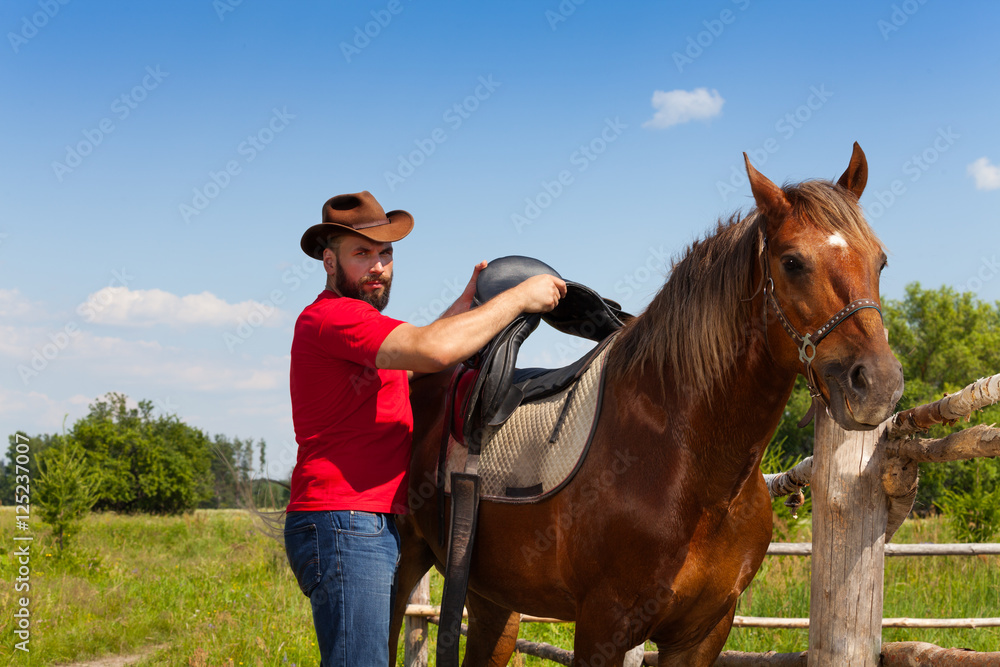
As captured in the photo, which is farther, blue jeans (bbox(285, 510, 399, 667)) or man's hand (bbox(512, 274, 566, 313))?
man's hand (bbox(512, 274, 566, 313))

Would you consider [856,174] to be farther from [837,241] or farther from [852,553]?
[852,553]

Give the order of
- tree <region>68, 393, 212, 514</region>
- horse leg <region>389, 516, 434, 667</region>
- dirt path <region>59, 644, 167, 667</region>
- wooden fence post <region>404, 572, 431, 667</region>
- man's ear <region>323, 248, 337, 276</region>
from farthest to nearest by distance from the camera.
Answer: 1. tree <region>68, 393, 212, 514</region>
2. dirt path <region>59, 644, 167, 667</region>
3. wooden fence post <region>404, 572, 431, 667</region>
4. horse leg <region>389, 516, 434, 667</region>
5. man's ear <region>323, 248, 337, 276</region>

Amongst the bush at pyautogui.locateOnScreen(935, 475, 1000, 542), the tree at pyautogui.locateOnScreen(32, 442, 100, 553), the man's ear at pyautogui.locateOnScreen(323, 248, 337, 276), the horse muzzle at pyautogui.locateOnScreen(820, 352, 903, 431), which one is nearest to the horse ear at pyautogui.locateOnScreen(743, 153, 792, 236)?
the horse muzzle at pyautogui.locateOnScreen(820, 352, 903, 431)

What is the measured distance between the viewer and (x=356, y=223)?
2619 mm

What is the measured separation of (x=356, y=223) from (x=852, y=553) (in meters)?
A: 2.50

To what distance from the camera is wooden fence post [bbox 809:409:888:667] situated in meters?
2.89

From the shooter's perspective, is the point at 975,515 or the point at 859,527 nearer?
the point at 859,527

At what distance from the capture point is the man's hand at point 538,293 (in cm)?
245

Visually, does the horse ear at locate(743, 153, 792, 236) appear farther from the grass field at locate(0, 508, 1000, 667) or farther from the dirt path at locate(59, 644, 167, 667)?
the dirt path at locate(59, 644, 167, 667)

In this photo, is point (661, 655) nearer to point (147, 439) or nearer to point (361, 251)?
point (361, 251)

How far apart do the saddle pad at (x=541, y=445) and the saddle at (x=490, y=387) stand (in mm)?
37

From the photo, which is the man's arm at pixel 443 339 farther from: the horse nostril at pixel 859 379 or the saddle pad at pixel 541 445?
the horse nostril at pixel 859 379

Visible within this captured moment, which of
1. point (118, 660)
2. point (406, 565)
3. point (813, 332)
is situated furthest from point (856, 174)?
point (118, 660)

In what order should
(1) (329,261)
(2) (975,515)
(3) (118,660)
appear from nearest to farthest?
(1) (329,261) < (3) (118,660) < (2) (975,515)
